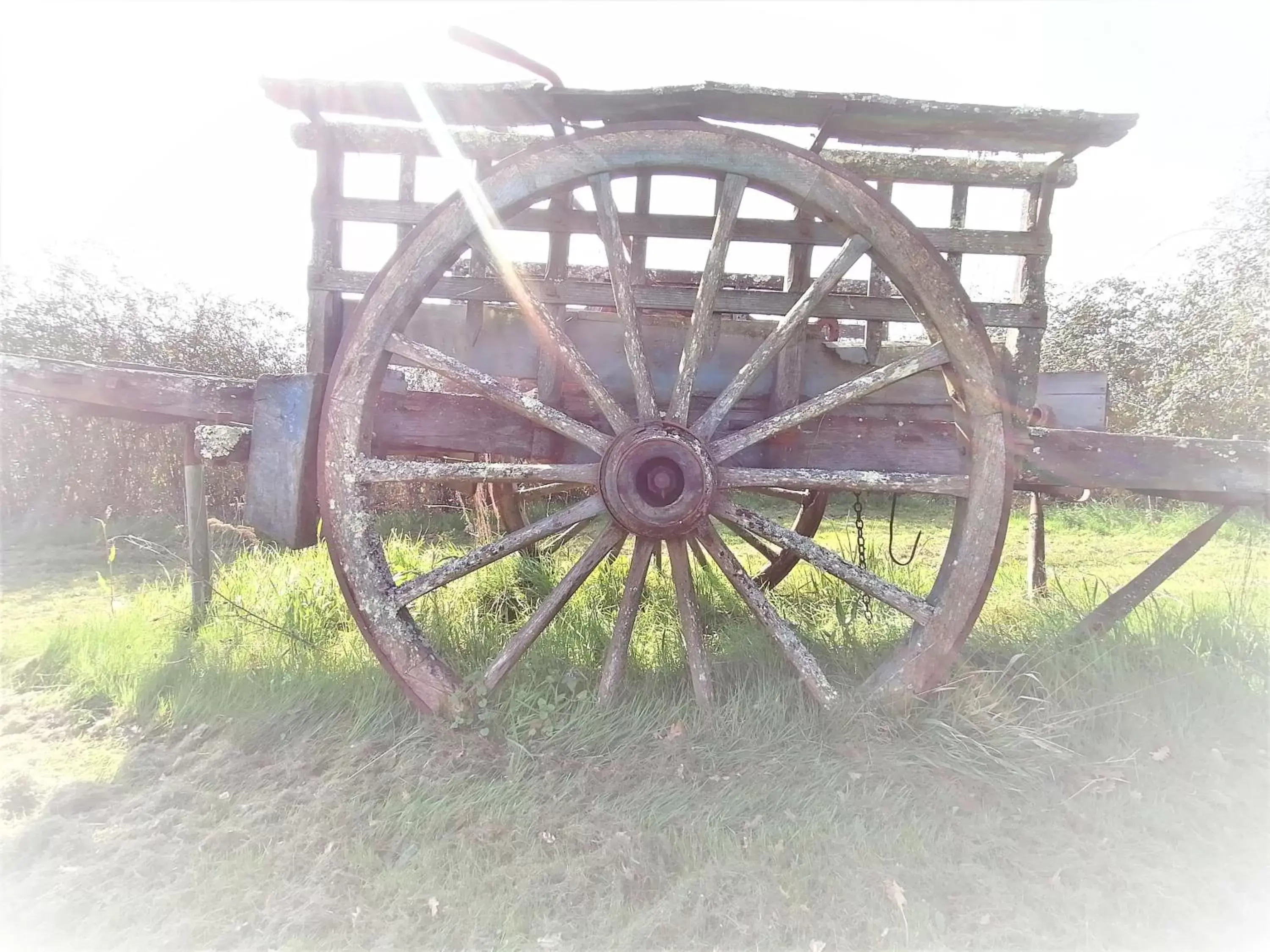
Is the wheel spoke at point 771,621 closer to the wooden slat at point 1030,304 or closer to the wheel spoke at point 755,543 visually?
the wheel spoke at point 755,543

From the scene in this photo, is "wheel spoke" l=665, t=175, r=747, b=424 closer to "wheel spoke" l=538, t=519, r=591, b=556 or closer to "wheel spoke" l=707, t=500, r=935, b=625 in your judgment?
"wheel spoke" l=707, t=500, r=935, b=625

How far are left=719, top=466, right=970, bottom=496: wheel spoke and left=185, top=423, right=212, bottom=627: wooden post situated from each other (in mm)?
2632

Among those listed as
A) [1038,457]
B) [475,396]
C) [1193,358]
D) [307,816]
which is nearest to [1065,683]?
[1038,457]

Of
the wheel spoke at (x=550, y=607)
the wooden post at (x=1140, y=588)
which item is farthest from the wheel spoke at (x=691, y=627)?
the wooden post at (x=1140, y=588)

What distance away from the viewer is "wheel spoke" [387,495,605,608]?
2.19 metres

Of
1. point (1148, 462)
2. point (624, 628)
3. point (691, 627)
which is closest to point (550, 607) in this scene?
point (624, 628)

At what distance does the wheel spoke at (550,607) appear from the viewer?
2.26 metres

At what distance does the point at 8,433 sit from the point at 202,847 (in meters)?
6.48

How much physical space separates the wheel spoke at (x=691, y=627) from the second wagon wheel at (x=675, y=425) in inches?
0.6

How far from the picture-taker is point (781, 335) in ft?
7.03

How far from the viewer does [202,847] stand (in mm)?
1912

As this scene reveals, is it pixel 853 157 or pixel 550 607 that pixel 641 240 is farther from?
pixel 550 607

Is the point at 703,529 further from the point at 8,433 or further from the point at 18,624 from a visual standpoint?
the point at 8,433

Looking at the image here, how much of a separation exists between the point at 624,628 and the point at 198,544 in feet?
7.85
